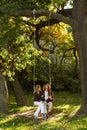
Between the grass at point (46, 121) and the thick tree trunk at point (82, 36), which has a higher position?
the thick tree trunk at point (82, 36)

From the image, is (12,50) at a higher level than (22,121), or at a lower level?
higher

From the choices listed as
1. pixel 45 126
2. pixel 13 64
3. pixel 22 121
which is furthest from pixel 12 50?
pixel 45 126

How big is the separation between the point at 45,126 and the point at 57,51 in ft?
52.2

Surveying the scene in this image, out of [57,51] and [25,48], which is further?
[57,51]

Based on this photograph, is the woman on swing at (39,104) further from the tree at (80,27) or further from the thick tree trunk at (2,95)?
the thick tree trunk at (2,95)

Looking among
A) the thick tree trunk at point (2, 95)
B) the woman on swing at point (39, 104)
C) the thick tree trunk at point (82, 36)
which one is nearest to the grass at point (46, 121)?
the woman on swing at point (39, 104)

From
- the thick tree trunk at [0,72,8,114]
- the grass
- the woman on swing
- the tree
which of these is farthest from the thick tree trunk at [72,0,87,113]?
the thick tree trunk at [0,72,8,114]

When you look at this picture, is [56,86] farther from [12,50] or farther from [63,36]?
[12,50]

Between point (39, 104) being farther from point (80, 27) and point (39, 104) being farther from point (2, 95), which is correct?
point (80, 27)

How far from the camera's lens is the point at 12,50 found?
21719 millimetres

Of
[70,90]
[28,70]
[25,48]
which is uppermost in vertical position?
[25,48]

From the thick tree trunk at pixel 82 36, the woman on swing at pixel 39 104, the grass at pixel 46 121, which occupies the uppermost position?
the thick tree trunk at pixel 82 36

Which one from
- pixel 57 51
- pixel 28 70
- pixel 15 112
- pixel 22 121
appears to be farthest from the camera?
pixel 57 51

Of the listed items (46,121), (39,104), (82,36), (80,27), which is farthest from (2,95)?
(80,27)
